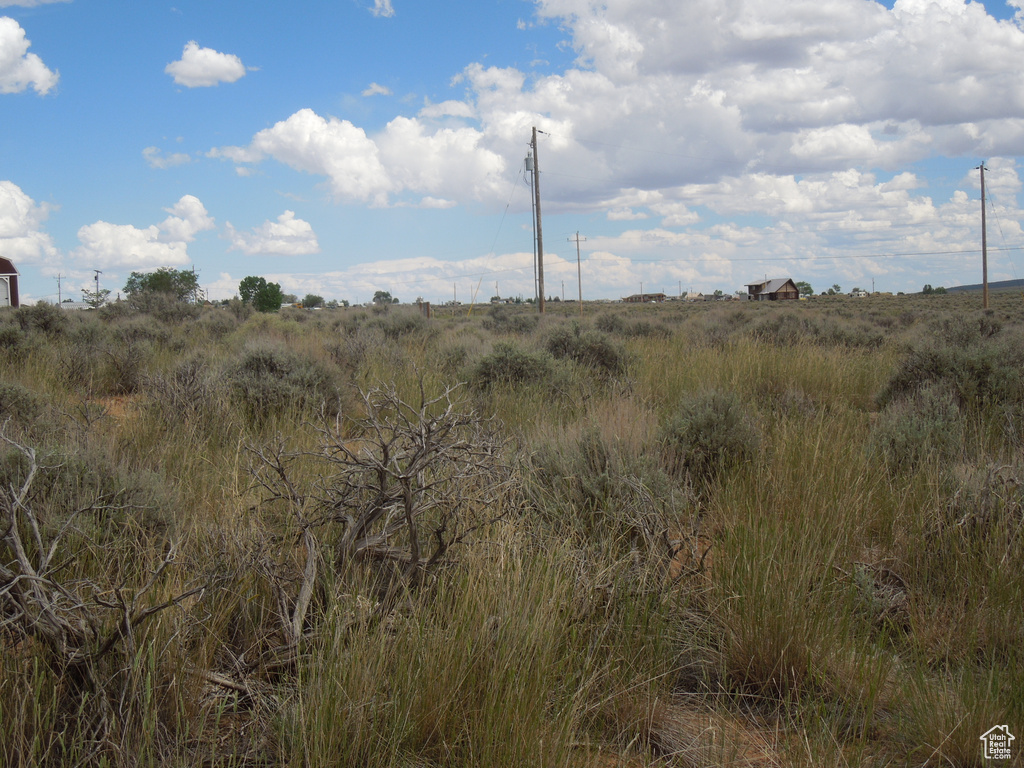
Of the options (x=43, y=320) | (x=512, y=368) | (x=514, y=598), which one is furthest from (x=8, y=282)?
(x=514, y=598)

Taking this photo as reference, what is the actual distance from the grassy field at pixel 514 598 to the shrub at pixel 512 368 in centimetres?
324

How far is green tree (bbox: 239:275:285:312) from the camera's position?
50812 millimetres

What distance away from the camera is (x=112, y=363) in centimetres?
1027

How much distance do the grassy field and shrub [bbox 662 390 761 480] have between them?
1.5 inches

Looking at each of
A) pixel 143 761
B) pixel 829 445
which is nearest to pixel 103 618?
pixel 143 761

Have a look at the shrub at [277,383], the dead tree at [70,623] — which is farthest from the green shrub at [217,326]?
the dead tree at [70,623]

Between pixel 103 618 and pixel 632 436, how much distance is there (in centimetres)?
392

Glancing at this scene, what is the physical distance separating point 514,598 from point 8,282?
189 ft

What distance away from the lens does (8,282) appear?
46.3 meters

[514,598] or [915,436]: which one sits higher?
[915,436]

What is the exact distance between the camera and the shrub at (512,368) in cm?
902

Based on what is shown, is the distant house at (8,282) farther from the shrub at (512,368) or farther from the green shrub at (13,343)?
the shrub at (512,368)

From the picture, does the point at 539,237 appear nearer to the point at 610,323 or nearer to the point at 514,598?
the point at 610,323

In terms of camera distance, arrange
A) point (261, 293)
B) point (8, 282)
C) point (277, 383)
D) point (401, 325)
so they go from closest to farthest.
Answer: point (277, 383)
point (401, 325)
point (8, 282)
point (261, 293)
